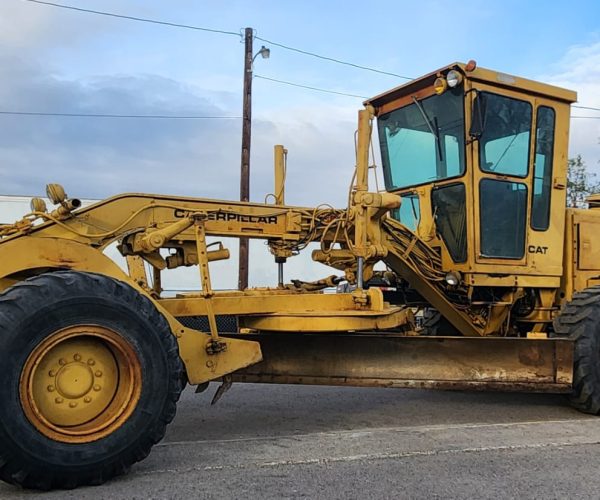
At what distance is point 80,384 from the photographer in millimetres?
4012

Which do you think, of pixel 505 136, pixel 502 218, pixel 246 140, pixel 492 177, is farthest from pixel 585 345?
pixel 246 140

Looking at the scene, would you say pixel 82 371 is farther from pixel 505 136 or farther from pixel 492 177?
pixel 505 136

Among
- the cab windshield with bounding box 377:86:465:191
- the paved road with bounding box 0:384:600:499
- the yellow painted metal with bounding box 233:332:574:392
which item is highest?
the cab windshield with bounding box 377:86:465:191

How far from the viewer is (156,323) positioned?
166 inches

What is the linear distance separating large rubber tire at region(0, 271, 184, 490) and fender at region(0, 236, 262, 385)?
1.06 ft

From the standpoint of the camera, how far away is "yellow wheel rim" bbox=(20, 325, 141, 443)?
3.82 m

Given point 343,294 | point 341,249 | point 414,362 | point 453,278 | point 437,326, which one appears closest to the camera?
point 343,294

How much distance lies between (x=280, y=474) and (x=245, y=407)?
2.59 m

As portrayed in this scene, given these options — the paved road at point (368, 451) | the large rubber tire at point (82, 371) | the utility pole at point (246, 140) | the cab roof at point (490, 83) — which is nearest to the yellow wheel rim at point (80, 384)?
the large rubber tire at point (82, 371)

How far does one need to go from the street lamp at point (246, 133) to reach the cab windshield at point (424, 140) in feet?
28.8

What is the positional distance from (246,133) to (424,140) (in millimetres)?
11095

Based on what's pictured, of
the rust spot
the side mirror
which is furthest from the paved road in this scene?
the side mirror

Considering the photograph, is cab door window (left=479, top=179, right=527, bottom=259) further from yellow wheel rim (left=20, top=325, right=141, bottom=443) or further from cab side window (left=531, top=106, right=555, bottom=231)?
yellow wheel rim (left=20, top=325, right=141, bottom=443)

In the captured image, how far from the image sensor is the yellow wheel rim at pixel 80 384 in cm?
382
